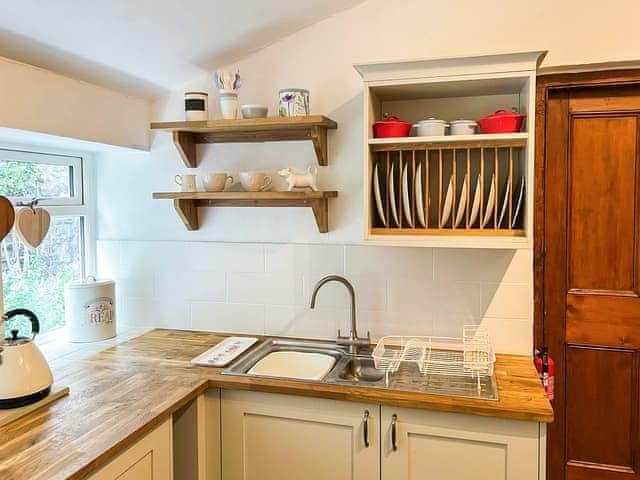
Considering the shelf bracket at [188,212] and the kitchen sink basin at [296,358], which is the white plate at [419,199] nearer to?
the kitchen sink basin at [296,358]

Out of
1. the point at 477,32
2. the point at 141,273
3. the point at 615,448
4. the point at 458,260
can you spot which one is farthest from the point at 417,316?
the point at 141,273

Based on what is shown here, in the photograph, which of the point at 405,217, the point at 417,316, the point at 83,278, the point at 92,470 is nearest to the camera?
the point at 92,470

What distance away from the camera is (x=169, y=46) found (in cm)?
203

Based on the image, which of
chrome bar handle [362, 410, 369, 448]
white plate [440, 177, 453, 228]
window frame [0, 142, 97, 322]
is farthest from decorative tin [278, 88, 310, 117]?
chrome bar handle [362, 410, 369, 448]

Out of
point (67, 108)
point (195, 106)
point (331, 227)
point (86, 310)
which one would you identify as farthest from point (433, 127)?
point (86, 310)

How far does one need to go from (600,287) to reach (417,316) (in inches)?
27.7

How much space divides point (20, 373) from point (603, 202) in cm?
205

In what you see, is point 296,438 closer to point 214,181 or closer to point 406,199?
point 406,199

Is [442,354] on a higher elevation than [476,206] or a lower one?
lower

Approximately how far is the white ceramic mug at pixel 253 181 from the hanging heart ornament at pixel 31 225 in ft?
2.43

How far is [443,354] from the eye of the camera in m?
2.05

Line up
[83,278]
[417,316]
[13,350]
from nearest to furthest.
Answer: [13,350]
[417,316]
[83,278]

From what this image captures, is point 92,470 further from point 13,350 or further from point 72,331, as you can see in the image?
point 72,331

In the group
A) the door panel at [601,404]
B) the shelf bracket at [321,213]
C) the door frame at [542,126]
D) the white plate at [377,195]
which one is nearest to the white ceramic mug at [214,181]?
the shelf bracket at [321,213]
